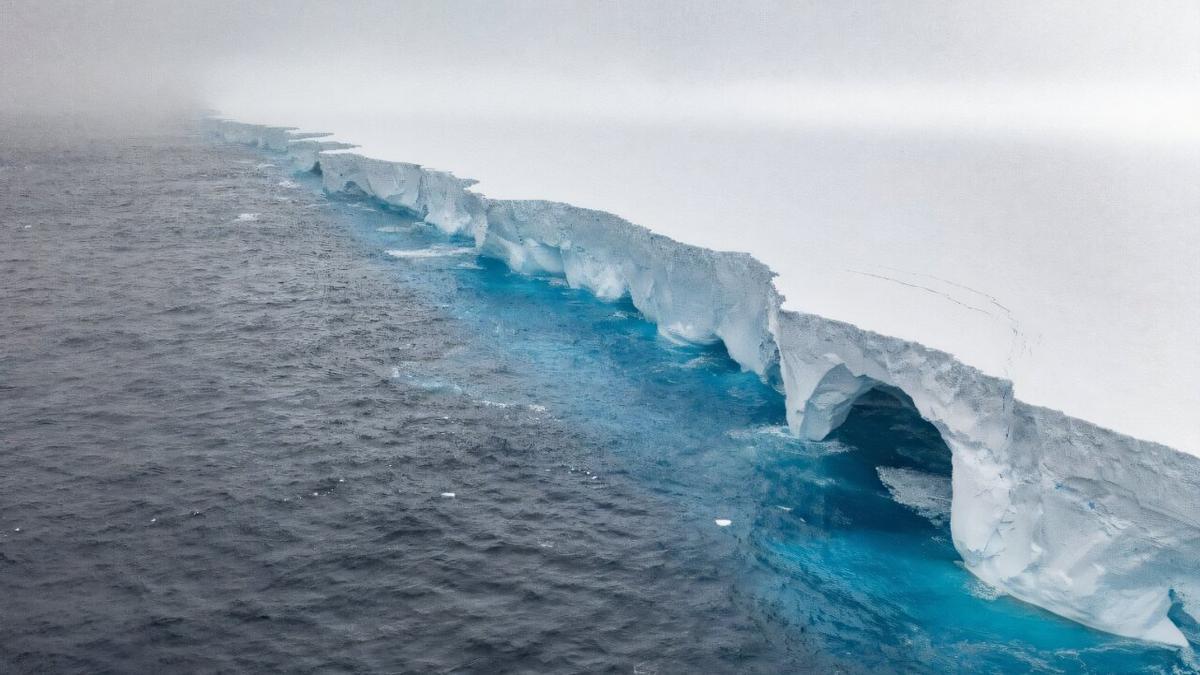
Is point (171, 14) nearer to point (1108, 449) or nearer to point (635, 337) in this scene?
point (635, 337)

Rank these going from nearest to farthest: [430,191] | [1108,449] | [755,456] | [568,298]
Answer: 1. [1108,449]
2. [755,456]
3. [568,298]
4. [430,191]

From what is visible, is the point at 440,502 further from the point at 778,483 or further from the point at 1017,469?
the point at 1017,469

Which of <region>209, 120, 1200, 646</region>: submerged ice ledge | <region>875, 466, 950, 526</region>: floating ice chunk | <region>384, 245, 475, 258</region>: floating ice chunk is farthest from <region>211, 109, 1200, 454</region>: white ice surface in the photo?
<region>875, 466, 950, 526</region>: floating ice chunk

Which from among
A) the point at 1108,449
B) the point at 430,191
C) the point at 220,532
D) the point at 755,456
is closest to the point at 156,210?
the point at 430,191

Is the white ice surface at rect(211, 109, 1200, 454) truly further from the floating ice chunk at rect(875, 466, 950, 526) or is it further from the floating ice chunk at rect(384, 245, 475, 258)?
the floating ice chunk at rect(875, 466, 950, 526)

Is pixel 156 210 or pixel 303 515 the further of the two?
pixel 156 210

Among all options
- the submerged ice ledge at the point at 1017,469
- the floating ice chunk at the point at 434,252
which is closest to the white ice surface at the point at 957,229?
the submerged ice ledge at the point at 1017,469
